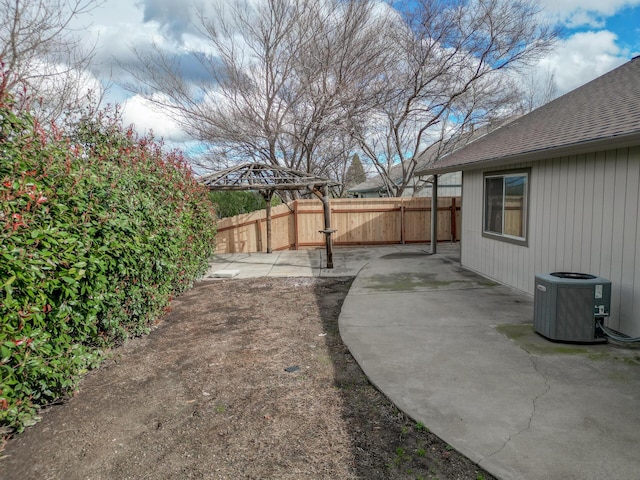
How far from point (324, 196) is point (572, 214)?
19.9ft

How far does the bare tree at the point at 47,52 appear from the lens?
606 centimetres

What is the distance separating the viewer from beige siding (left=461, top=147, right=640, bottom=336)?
4410 millimetres

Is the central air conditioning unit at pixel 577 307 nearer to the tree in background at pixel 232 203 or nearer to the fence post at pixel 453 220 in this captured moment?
the fence post at pixel 453 220

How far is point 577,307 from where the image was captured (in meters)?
4.31

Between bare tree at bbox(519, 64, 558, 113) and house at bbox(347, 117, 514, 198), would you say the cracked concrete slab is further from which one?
bare tree at bbox(519, 64, 558, 113)

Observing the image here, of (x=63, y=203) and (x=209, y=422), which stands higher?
(x=63, y=203)

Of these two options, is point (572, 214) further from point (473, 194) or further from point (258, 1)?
point (258, 1)

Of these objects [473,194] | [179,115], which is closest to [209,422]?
[473,194]

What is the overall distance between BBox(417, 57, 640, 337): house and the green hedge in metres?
5.16

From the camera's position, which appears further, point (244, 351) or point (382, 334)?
point (382, 334)

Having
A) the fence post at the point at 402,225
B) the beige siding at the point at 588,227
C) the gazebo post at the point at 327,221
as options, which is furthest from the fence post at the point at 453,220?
the beige siding at the point at 588,227

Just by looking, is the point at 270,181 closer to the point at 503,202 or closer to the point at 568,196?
the point at 503,202

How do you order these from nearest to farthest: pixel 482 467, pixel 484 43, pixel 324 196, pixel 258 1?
pixel 482 467, pixel 324 196, pixel 258 1, pixel 484 43

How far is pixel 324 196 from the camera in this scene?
411 inches
